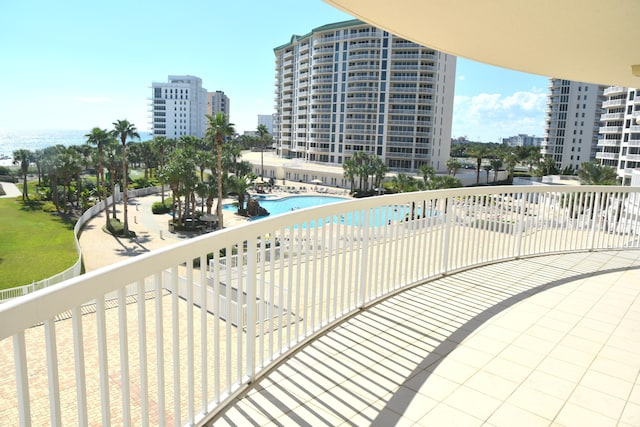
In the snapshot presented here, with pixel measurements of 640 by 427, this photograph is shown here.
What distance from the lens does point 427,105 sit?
70812mm

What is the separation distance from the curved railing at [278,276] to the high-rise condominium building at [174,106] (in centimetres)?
16773

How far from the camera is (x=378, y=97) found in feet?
237

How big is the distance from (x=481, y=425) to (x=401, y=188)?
47.7 meters

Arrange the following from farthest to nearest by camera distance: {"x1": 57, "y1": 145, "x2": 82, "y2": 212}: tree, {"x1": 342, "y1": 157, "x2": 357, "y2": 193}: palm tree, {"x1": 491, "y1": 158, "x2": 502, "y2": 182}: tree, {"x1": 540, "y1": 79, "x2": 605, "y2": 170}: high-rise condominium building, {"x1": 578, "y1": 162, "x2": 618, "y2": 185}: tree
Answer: {"x1": 540, "y1": 79, "x2": 605, "y2": 170}: high-rise condominium building → {"x1": 491, "y1": 158, "x2": 502, "y2": 182}: tree → {"x1": 342, "y1": 157, "x2": 357, "y2": 193}: palm tree → {"x1": 57, "y1": 145, "x2": 82, "y2": 212}: tree → {"x1": 578, "y1": 162, "x2": 618, "y2": 185}: tree

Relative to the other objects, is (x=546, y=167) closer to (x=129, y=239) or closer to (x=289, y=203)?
(x=289, y=203)

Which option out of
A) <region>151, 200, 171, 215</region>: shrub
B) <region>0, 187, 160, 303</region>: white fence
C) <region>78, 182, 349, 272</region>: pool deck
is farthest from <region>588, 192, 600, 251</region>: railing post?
<region>151, 200, 171, 215</region>: shrub

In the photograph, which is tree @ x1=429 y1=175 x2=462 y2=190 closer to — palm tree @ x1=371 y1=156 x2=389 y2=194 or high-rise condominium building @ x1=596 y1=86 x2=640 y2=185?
palm tree @ x1=371 y1=156 x2=389 y2=194

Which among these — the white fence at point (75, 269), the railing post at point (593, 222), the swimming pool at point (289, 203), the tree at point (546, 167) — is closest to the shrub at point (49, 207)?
the white fence at point (75, 269)

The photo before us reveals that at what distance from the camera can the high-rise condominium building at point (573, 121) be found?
8238 centimetres

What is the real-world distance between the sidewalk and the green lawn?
1226mm

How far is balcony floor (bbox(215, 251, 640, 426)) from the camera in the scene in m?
2.57

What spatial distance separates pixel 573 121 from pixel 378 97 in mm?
41129

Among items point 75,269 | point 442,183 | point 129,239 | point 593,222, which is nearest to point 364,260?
point 593,222

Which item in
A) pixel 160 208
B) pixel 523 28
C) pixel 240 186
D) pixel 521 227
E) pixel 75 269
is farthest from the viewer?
pixel 160 208
